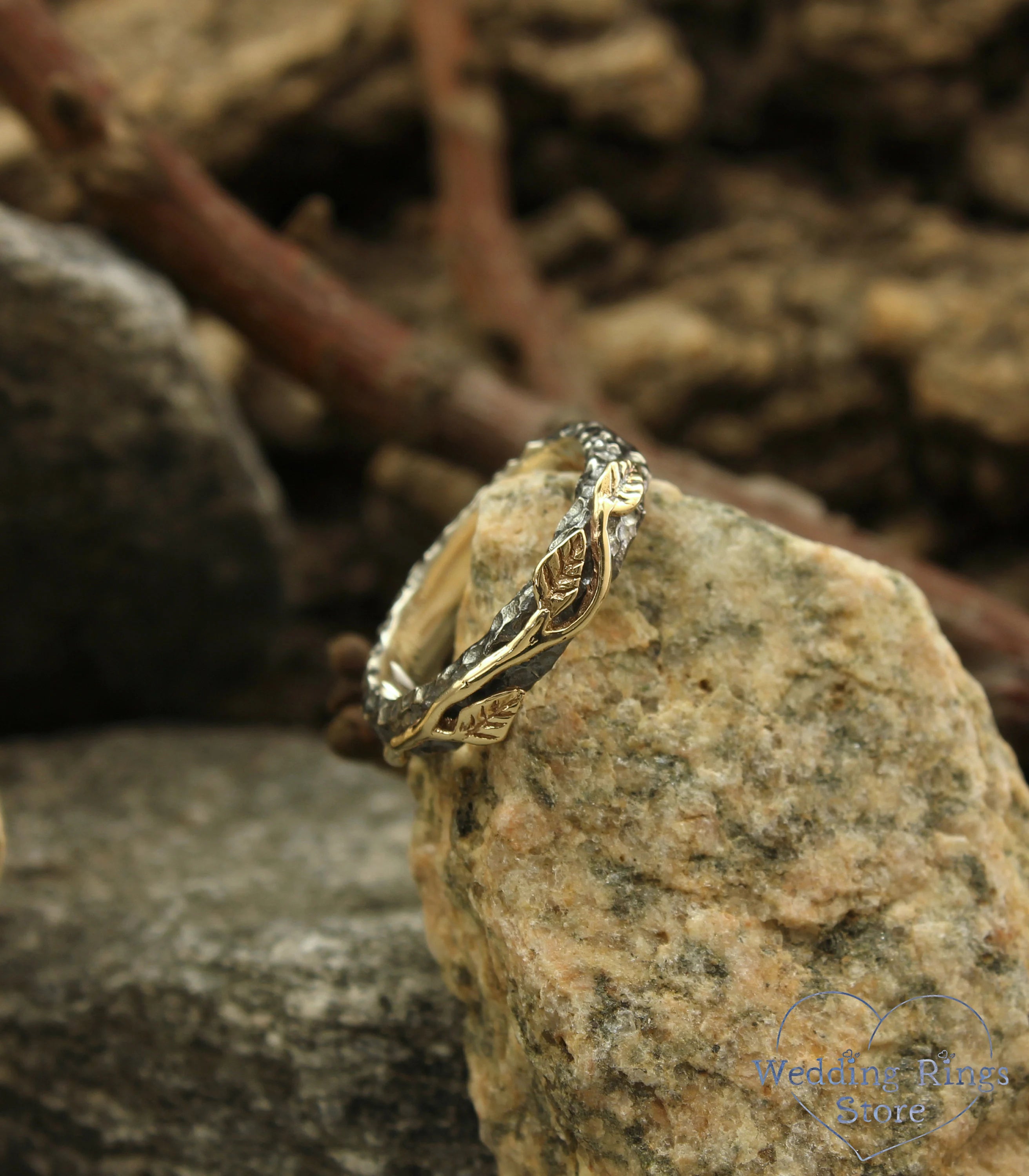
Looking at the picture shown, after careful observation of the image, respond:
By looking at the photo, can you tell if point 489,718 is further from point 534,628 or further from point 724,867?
point 724,867

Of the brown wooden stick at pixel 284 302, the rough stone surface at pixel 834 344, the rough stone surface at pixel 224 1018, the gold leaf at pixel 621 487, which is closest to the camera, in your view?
the gold leaf at pixel 621 487

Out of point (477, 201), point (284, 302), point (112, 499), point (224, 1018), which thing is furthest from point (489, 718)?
point (477, 201)

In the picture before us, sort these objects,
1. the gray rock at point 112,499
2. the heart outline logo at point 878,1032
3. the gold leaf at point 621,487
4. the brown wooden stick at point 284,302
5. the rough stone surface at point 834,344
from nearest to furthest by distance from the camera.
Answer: the heart outline logo at point 878,1032 → the gold leaf at point 621,487 → the gray rock at point 112,499 → the brown wooden stick at point 284,302 → the rough stone surface at point 834,344

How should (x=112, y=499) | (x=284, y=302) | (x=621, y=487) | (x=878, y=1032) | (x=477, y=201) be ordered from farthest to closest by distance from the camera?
(x=477, y=201) < (x=284, y=302) < (x=112, y=499) < (x=621, y=487) < (x=878, y=1032)

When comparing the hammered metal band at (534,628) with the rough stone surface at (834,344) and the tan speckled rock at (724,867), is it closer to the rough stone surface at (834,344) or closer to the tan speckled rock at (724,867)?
the tan speckled rock at (724,867)

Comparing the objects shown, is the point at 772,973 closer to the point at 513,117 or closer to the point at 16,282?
the point at 16,282

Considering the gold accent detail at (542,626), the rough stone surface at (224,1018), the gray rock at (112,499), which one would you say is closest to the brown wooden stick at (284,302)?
the gray rock at (112,499)

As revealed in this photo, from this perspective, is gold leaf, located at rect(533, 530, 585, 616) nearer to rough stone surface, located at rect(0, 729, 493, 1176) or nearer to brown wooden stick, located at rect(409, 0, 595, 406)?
rough stone surface, located at rect(0, 729, 493, 1176)
